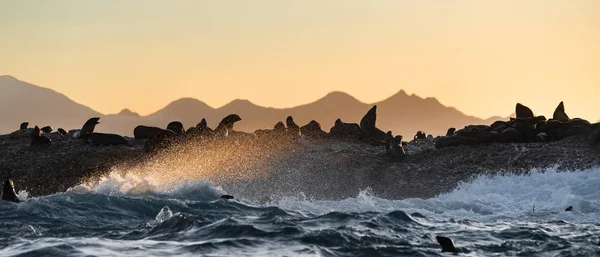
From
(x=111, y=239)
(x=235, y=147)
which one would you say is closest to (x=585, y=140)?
(x=235, y=147)

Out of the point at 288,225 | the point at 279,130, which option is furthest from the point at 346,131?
the point at 288,225

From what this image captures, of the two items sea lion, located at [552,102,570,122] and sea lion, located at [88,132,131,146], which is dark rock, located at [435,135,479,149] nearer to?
sea lion, located at [552,102,570,122]

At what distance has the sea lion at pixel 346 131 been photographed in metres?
45.8

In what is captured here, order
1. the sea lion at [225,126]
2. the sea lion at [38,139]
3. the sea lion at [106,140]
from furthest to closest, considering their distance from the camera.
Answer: the sea lion at [38,139]
the sea lion at [225,126]
the sea lion at [106,140]

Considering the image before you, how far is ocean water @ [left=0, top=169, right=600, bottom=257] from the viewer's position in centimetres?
1756

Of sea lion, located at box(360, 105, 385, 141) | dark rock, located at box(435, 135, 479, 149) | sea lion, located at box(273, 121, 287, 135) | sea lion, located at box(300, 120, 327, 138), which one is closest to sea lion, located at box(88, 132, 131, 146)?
sea lion, located at box(273, 121, 287, 135)

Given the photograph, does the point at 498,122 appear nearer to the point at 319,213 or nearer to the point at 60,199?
the point at 319,213


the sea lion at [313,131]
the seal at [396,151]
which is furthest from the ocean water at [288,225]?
the sea lion at [313,131]

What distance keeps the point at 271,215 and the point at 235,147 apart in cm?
1905

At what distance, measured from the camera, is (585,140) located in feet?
123

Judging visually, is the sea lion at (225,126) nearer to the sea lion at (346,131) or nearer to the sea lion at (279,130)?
the sea lion at (279,130)

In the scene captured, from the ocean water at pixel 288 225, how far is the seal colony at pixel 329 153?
13.8 feet

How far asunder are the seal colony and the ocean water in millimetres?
4220

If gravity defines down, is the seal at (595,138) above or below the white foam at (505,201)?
above
